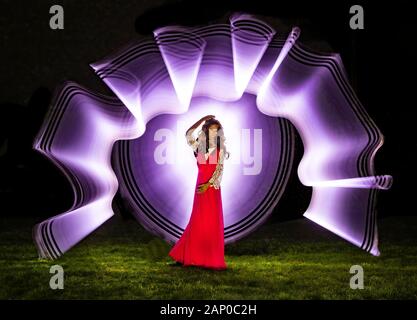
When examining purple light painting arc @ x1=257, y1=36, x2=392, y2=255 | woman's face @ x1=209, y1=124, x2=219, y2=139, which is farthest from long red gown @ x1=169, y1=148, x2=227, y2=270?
purple light painting arc @ x1=257, y1=36, x2=392, y2=255

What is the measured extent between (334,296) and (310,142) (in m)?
3.40

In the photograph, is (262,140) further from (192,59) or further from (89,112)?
(89,112)

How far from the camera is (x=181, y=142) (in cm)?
1103

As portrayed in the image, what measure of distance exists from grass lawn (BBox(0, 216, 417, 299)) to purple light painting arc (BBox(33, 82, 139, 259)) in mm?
498

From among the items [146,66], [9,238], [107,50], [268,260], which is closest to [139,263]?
Answer: [268,260]

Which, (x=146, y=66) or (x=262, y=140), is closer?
(x=146, y=66)

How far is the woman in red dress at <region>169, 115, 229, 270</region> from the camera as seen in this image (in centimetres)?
846

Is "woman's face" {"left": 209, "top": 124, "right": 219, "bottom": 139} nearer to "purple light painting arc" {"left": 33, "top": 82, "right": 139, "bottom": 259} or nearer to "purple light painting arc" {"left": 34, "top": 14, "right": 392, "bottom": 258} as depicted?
"purple light painting arc" {"left": 34, "top": 14, "right": 392, "bottom": 258}

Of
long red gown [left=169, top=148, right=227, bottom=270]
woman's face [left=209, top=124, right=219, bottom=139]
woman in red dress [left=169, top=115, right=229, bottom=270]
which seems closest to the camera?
woman's face [left=209, top=124, right=219, bottom=139]

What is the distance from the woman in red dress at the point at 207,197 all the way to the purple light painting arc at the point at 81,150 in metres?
1.99

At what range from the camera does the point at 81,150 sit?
10.3 meters

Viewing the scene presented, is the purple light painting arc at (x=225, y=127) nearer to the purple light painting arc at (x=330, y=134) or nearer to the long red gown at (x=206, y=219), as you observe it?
the purple light painting arc at (x=330, y=134)

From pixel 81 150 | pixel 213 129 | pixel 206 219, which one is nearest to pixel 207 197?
pixel 206 219

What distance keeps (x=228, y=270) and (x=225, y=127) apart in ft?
9.21
